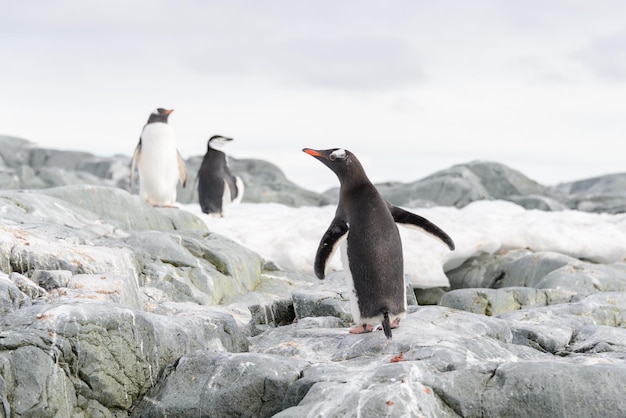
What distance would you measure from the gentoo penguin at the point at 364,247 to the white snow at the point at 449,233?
3.81 meters

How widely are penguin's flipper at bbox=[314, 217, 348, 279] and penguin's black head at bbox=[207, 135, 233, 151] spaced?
26.4ft

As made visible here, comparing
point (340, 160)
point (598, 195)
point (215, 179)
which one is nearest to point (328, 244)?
point (340, 160)

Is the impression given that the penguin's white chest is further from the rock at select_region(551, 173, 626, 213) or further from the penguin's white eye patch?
the rock at select_region(551, 173, 626, 213)

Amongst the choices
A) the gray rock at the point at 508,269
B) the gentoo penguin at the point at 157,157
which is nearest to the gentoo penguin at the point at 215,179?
the gentoo penguin at the point at 157,157

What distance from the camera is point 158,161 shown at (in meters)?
10.9

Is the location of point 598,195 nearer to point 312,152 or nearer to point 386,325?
point 312,152

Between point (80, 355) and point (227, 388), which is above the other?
point (80, 355)

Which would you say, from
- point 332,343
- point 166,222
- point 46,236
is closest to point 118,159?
point 166,222

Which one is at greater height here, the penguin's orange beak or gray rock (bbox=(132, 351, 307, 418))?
the penguin's orange beak

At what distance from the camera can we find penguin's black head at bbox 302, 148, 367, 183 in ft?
17.2

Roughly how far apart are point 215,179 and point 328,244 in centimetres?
803

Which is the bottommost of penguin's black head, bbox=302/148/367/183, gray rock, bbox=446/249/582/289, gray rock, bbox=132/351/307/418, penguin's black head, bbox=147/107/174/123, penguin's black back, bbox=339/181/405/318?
gray rock, bbox=132/351/307/418

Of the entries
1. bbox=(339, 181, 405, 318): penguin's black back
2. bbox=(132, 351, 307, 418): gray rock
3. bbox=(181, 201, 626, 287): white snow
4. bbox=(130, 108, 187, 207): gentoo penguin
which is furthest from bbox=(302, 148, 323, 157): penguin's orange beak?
bbox=(130, 108, 187, 207): gentoo penguin

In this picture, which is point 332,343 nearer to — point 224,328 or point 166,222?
point 224,328
